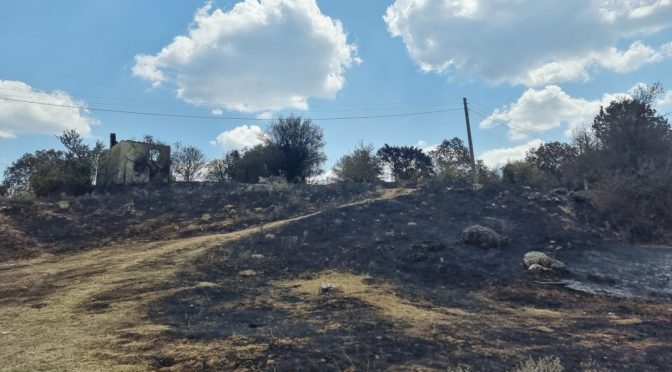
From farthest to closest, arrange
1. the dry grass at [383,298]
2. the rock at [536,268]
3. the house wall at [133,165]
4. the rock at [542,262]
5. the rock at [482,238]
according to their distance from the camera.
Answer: the house wall at [133,165] < the rock at [482,238] < the rock at [542,262] < the rock at [536,268] < the dry grass at [383,298]

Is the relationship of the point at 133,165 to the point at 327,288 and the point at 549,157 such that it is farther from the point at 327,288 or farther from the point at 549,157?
the point at 549,157

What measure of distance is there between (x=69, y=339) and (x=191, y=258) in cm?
478

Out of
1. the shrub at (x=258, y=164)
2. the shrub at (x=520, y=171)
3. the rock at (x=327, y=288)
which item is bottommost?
the rock at (x=327, y=288)

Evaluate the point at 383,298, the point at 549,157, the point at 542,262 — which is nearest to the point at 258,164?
the point at 549,157

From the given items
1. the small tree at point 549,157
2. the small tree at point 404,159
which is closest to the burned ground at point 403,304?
the small tree at point 549,157

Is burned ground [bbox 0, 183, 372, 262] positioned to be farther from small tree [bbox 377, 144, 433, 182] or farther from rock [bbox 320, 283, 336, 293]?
small tree [bbox 377, 144, 433, 182]

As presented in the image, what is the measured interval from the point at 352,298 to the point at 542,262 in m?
5.44

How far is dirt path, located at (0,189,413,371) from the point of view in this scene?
538 cm

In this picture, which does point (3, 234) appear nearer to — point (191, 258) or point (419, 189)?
point (191, 258)

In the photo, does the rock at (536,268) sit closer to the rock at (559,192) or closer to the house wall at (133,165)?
the rock at (559,192)

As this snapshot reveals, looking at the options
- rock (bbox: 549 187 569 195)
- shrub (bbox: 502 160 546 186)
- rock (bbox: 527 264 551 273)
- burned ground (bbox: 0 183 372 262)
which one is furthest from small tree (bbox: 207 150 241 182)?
rock (bbox: 527 264 551 273)

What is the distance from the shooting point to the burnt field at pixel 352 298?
5.55 m

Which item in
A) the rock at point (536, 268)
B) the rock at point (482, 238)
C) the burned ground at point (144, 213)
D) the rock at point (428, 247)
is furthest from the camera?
the burned ground at point (144, 213)

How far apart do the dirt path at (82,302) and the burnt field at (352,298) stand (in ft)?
0.12
